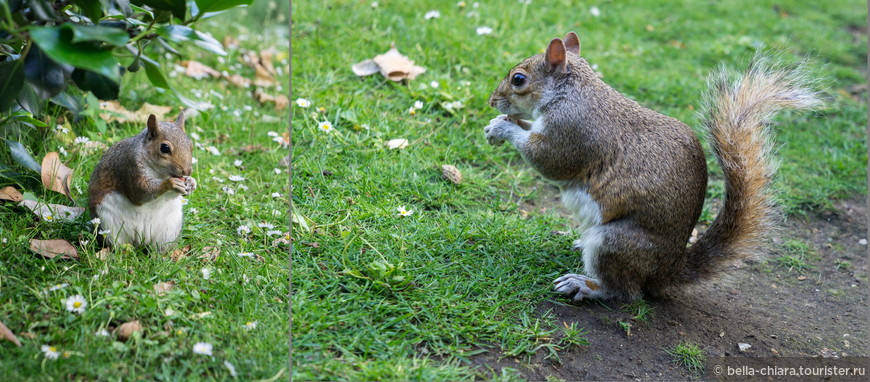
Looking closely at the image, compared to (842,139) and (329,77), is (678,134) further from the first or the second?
(842,139)

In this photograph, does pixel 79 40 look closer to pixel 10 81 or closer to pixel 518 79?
pixel 10 81

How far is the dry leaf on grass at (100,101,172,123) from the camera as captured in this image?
2.83m

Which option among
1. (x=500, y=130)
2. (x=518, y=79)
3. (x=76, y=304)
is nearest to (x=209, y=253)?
(x=76, y=304)

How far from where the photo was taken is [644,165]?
86.6 inches

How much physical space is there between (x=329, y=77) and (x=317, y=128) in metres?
0.49

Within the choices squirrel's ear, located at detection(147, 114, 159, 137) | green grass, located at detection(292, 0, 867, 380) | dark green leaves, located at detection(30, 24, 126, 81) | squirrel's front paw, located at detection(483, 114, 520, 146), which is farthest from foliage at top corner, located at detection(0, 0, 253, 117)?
squirrel's front paw, located at detection(483, 114, 520, 146)

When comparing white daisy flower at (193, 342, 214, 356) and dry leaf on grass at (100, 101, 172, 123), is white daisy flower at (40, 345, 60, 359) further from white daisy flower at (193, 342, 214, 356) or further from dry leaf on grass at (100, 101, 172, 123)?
dry leaf on grass at (100, 101, 172, 123)

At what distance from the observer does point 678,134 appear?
2.28 m

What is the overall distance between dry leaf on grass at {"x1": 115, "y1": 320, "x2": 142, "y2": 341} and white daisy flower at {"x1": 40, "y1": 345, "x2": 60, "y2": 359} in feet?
0.44

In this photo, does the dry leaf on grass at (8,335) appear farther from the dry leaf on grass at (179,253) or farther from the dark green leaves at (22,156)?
the dark green leaves at (22,156)

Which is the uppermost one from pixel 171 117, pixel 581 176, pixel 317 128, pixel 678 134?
pixel 678 134

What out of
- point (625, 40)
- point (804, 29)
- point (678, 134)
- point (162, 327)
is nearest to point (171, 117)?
point (162, 327)

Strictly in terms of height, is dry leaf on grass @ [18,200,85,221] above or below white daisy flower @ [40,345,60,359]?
below

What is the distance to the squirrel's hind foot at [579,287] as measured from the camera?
86.7 inches
